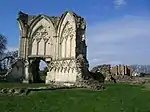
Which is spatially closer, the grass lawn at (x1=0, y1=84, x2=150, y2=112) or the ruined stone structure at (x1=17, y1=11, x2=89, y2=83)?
the grass lawn at (x1=0, y1=84, x2=150, y2=112)

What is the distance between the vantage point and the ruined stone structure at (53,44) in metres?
40.7

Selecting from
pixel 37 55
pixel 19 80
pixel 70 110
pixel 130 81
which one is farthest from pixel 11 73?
pixel 70 110

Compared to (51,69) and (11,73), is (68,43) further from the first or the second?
(11,73)

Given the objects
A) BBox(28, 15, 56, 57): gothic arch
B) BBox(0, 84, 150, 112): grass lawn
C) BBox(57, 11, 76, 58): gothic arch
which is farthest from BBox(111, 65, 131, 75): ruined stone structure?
BBox(0, 84, 150, 112): grass lawn

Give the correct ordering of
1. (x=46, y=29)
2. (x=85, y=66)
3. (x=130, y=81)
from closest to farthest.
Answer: (x=85, y=66)
(x=46, y=29)
(x=130, y=81)

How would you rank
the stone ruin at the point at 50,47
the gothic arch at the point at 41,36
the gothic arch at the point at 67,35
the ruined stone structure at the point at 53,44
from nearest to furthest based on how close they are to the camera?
the ruined stone structure at the point at 53,44, the stone ruin at the point at 50,47, the gothic arch at the point at 67,35, the gothic arch at the point at 41,36

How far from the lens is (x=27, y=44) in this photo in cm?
4491

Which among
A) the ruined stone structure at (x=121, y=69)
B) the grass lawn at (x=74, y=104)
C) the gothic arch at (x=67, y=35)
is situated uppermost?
the gothic arch at (x=67, y=35)

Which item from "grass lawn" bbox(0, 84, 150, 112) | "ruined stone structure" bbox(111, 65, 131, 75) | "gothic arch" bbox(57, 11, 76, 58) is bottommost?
"grass lawn" bbox(0, 84, 150, 112)

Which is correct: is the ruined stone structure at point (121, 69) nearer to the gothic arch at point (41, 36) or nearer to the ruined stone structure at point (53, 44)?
the ruined stone structure at point (53, 44)

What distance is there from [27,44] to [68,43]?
6.92 meters

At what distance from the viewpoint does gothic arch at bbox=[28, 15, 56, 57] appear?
1763 inches

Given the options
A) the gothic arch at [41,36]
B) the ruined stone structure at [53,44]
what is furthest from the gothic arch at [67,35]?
the gothic arch at [41,36]

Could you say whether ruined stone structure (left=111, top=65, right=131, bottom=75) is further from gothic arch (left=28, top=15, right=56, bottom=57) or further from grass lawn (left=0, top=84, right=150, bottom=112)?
grass lawn (left=0, top=84, right=150, bottom=112)
